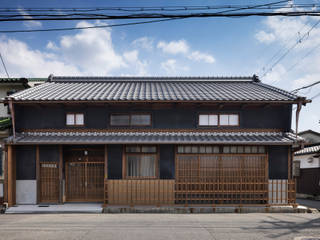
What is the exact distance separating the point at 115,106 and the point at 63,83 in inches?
218

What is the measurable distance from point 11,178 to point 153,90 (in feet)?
28.1

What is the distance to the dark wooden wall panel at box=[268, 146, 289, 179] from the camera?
9766mm

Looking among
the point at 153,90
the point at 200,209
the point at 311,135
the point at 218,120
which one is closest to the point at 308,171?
the point at 311,135

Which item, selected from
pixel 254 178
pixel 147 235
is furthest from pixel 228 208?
pixel 147 235

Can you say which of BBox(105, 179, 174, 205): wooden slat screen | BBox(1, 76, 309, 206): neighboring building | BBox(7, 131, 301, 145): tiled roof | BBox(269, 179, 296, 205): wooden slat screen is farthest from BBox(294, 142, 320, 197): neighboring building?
BBox(105, 179, 174, 205): wooden slat screen

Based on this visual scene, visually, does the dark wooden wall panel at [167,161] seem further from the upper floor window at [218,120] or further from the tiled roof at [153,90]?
the tiled roof at [153,90]

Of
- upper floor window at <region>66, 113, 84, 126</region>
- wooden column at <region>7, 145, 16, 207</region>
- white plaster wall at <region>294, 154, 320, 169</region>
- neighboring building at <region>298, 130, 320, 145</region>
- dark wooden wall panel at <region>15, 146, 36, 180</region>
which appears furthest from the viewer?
neighboring building at <region>298, 130, 320, 145</region>

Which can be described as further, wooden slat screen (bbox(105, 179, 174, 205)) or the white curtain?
the white curtain

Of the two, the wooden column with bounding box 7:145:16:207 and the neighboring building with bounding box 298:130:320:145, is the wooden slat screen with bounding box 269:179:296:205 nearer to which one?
the wooden column with bounding box 7:145:16:207

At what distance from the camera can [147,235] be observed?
6.30 metres

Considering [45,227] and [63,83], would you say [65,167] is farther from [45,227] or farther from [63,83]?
[63,83]

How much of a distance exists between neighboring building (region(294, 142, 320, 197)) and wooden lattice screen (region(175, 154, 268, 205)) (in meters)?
6.60

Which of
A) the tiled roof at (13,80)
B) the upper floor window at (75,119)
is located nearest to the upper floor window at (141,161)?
the upper floor window at (75,119)

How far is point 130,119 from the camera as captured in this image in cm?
1022
